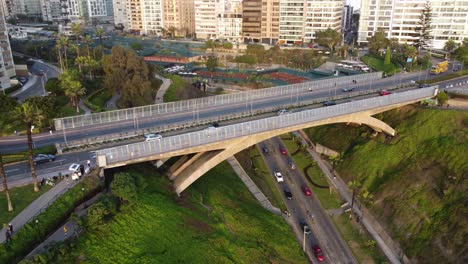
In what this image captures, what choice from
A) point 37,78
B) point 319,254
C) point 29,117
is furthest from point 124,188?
point 37,78

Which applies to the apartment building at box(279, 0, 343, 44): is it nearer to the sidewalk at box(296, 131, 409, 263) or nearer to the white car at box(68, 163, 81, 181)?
the sidewalk at box(296, 131, 409, 263)

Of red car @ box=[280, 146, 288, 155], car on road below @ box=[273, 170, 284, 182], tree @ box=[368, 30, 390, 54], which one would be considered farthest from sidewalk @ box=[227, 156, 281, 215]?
tree @ box=[368, 30, 390, 54]

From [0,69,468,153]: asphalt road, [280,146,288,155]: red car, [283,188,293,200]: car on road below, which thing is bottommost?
[283,188,293,200]: car on road below

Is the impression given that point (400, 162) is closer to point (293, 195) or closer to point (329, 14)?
point (293, 195)

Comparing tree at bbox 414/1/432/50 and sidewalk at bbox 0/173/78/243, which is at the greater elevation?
tree at bbox 414/1/432/50

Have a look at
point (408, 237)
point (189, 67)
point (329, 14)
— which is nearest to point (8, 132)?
point (408, 237)

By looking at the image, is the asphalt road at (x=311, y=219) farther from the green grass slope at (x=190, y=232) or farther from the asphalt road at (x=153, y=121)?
the asphalt road at (x=153, y=121)

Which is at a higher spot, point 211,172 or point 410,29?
point 410,29
